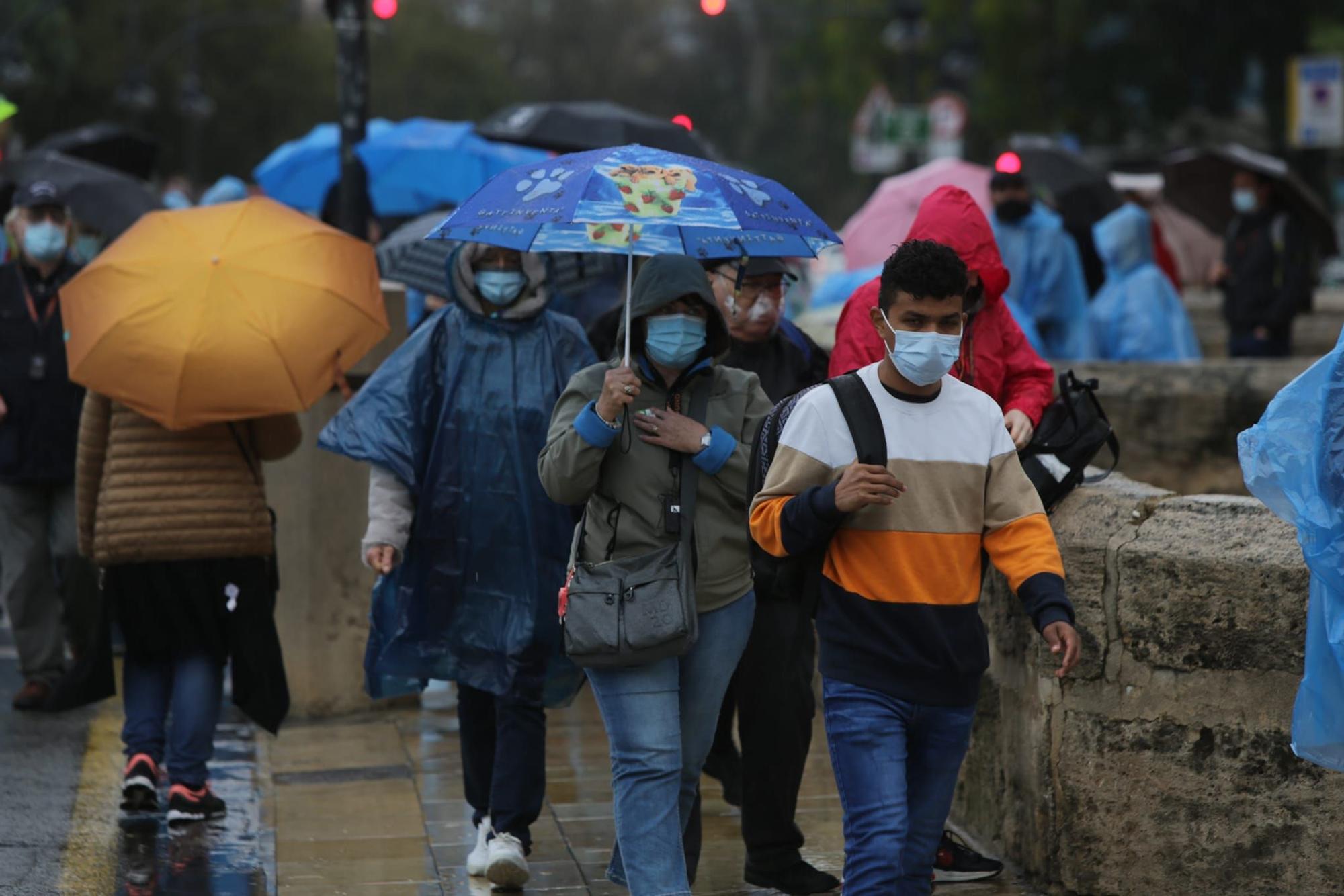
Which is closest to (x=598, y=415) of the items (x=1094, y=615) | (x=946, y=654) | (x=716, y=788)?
(x=946, y=654)

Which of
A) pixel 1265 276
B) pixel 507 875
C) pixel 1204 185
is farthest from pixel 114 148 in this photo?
pixel 507 875

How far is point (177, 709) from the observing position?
6426 mm

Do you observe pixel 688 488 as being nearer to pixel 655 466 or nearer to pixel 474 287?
pixel 655 466

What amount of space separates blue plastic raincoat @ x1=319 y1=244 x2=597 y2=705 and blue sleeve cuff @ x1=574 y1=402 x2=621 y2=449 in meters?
0.83

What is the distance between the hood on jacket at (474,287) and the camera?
5660 mm

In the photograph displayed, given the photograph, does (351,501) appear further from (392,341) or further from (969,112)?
(969,112)

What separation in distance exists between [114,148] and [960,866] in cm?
1078

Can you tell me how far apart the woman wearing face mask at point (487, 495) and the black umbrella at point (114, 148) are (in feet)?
30.9

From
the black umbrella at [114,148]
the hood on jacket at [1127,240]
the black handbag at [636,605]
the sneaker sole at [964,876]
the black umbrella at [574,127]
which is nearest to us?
the black handbag at [636,605]

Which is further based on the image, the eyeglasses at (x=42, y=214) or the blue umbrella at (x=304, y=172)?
the blue umbrella at (x=304, y=172)

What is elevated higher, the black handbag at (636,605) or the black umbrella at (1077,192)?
the black handbag at (636,605)

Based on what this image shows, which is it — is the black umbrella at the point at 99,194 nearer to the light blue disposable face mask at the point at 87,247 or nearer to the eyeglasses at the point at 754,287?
the light blue disposable face mask at the point at 87,247

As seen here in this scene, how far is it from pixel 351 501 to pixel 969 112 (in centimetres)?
2982

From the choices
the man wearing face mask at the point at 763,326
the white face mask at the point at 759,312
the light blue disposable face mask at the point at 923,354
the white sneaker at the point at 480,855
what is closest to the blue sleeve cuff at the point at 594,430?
the light blue disposable face mask at the point at 923,354
